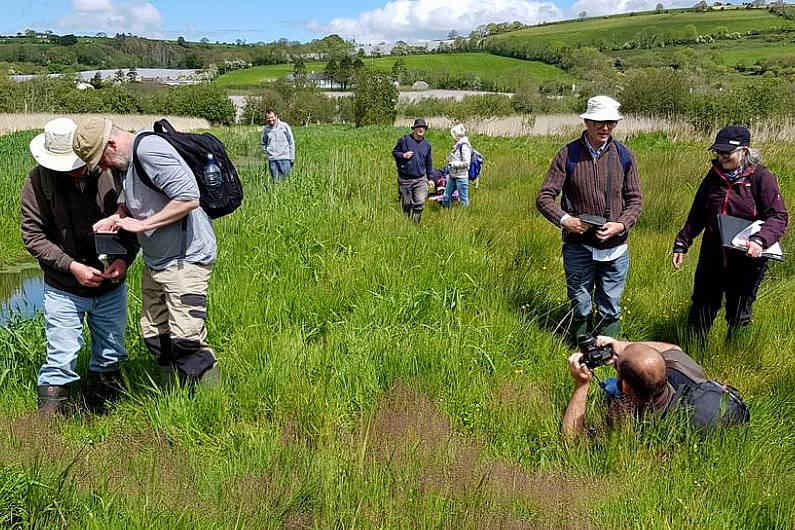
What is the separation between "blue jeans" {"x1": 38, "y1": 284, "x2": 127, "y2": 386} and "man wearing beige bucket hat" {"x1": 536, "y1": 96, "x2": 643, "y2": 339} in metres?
2.97

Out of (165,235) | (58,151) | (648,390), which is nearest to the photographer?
(648,390)

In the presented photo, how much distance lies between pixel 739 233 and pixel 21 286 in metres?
7.77

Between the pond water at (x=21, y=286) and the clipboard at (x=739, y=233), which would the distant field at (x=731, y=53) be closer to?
the clipboard at (x=739, y=233)

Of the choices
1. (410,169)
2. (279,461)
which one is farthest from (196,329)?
(410,169)

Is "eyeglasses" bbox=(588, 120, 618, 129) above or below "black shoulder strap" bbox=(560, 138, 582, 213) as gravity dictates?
above

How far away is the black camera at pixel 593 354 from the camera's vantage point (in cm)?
316

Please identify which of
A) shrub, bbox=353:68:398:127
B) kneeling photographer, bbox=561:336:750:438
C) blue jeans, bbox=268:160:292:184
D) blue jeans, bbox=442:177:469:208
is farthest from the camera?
shrub, bbox=353:68:398:127

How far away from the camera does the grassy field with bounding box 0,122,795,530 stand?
2.50m

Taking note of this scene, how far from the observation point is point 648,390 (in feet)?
9.86

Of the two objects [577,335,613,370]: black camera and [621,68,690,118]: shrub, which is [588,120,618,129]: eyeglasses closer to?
[577,335,613,370]: black camera

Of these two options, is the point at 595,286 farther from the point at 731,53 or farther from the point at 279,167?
the point at 731,53

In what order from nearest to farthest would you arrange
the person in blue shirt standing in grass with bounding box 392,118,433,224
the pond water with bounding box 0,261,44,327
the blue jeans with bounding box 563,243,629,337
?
1. the blue jeans with bounding box 563,243,629,337
2. the pond water with bounding box 0,261,44,327
3. the person in blue shirt standing in grass with bounding box 392,118,433,224

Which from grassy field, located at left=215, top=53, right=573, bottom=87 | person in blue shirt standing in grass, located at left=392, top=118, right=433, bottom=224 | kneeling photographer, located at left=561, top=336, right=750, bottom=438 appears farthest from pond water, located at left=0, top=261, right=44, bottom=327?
grassy field, located at left=215, top=53, right=573, bottom=87

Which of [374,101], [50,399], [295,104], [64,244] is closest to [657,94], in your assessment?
[374,101]
